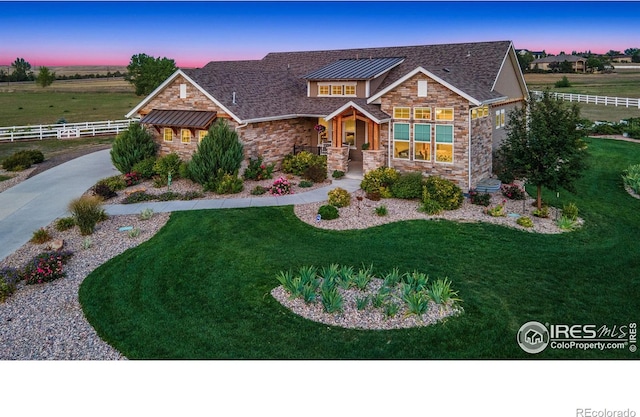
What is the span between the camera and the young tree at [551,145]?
1703 cm

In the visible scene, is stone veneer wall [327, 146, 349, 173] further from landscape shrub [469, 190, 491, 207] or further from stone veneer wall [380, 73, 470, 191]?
landscape shrub [469, 190, 491, 207]

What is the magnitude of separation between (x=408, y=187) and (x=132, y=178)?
1287cm

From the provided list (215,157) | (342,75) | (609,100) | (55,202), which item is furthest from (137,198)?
(609,100)

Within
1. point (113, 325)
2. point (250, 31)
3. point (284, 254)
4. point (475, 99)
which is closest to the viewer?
point (113, 325)

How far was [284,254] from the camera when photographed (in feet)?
46.7

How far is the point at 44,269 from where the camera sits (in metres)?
12.9

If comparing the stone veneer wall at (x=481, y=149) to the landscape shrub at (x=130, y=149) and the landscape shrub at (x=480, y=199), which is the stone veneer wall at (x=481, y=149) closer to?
the landscape shrub at (x=480, y=199)

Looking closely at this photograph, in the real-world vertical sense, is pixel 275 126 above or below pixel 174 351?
above

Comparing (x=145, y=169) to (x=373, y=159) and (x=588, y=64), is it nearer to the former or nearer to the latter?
(x=373, y=159)

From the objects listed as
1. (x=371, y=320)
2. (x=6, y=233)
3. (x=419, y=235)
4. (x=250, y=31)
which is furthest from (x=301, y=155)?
(x=371, y=320)

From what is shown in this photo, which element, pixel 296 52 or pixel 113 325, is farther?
pixel 296 52

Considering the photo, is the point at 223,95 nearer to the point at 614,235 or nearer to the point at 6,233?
the point at 6,233
